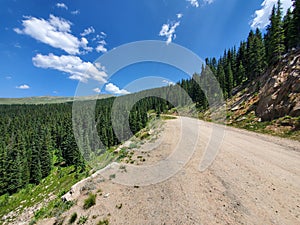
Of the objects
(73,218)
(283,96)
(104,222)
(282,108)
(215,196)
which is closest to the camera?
(104,222)

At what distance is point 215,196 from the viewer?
454cm

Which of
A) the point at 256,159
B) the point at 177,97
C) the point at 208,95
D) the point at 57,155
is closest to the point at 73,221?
the point at 256,159

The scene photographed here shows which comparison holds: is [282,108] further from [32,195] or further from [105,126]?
[105,126]

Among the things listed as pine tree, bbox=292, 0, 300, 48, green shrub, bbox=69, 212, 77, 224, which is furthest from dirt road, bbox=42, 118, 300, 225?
pine tree, bbox=292, 0, 300, 48

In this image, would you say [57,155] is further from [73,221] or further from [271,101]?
[271,101]

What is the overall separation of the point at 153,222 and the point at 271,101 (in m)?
19.8

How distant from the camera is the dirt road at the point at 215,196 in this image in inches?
147

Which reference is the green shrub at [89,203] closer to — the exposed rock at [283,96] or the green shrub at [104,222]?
the green shrub at [104,222]

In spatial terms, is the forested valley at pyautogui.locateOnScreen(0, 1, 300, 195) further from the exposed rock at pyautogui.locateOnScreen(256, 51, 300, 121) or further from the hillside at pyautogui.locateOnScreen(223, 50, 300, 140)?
the hillside at pyautogui.locateOnScreen(223, 50, 300, 140)

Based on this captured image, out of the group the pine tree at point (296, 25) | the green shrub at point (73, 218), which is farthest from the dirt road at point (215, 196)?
the pine tree at point (296, 25)

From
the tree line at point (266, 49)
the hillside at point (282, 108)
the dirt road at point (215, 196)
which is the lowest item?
the dirt road at point (215, 196)

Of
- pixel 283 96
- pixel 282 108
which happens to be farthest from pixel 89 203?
pixel 283 96

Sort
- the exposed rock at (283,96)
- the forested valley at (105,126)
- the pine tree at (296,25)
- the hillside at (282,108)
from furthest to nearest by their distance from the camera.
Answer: the forested valley at (105,126) → the pine tree at (296,25) → the exposed rock at (283,96) → the hillside at (282,108)

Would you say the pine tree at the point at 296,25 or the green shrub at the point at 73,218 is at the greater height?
the pine tree at the point at 296,25
